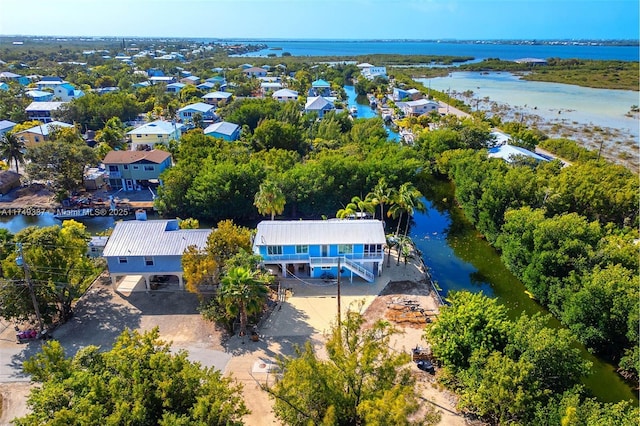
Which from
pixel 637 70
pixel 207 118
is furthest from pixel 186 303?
pixel 637 70

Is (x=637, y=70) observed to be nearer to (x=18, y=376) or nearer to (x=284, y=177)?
(x=284, y=177)

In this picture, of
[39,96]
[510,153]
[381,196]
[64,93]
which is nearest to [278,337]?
[381,196]

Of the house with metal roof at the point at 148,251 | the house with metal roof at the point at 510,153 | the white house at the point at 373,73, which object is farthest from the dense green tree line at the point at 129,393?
the white house at the point at 373,73

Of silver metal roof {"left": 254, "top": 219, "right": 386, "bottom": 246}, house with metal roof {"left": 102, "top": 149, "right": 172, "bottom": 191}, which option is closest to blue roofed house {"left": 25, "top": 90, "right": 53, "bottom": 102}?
house with metal roof {"left": 102, "top": 149, "right": 172, "bottom": 191}

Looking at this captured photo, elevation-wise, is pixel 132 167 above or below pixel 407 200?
below

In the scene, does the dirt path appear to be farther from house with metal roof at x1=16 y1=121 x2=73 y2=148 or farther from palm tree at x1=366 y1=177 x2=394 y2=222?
house with metal roof at x1=16 y1=121 x2=73 y2=148

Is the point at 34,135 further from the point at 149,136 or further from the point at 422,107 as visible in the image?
the point at 422,107

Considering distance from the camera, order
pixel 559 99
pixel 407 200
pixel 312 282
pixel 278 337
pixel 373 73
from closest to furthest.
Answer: pixel 278 337
pixel 312 282
pixel 407 200
pixel 559 99
pixel 373 73
